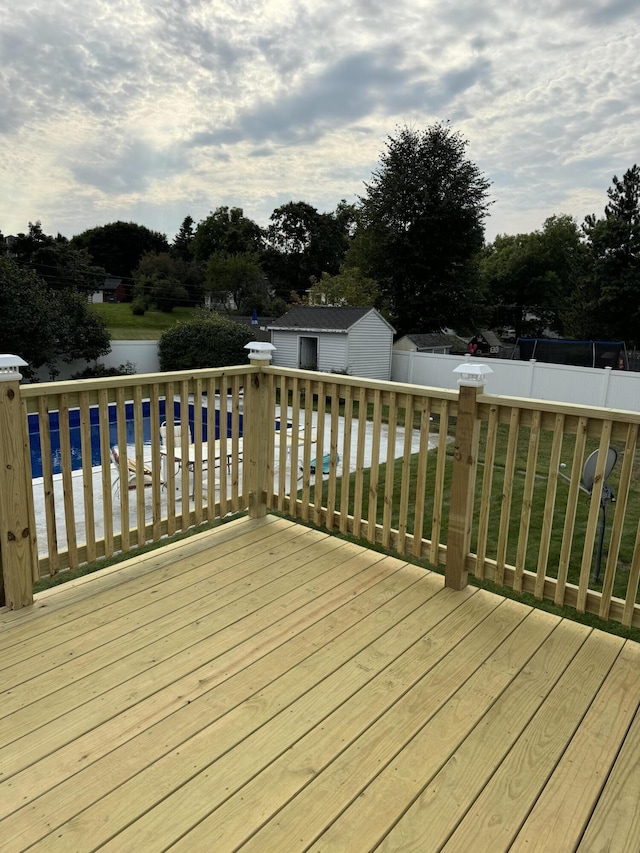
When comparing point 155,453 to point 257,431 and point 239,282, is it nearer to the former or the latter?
point 257,431

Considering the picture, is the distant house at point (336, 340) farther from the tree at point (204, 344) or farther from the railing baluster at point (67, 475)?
the railing baluster at point (67, 475)

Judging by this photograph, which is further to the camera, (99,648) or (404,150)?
(404,150)

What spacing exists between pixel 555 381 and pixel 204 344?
10665 millimetres

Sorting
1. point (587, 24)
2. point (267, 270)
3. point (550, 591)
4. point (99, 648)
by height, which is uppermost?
point (587, 24)

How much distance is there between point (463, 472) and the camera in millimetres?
2676

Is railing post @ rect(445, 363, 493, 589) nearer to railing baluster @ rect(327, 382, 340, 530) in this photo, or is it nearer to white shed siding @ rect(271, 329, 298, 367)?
railing baluster @ rect(327, 382, 340, 530)

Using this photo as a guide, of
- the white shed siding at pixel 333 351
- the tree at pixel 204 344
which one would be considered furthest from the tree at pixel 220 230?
the white shed siding at pixel 333 351

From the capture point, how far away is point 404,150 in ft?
80.5

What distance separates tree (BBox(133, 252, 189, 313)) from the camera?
36688 mm

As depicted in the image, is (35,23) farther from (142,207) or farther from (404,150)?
(142,207)

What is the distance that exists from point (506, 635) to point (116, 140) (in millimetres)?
20450

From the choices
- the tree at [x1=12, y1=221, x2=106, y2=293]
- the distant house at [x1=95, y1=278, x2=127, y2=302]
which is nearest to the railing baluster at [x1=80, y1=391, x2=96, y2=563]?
the tree at [x1=12, y1=221, x2=106, y2=293]

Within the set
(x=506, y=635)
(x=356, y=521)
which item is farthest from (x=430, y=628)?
(x=356, y=521)

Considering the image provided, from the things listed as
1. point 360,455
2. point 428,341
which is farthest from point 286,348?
point 360,455
